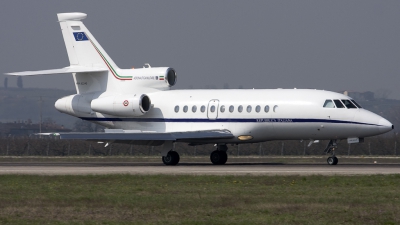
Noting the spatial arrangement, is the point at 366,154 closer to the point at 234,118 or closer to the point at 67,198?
the point at 234,118

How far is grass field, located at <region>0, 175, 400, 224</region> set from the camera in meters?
A: 17.4

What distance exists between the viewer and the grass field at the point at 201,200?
17.4 m

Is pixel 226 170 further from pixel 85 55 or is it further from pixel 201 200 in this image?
pixel 85 55

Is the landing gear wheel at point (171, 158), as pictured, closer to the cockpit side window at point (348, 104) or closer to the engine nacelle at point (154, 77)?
the engine nacelle at point (154, 77)

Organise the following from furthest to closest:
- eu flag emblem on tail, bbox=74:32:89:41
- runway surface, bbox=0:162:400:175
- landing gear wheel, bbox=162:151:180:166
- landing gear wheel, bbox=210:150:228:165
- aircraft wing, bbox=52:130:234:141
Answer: eu flag emblem on tail, bbox=74:32:89:41
landing gear wheel, bbox=210:150:228:165
landing gear wheel, bbox=162:151:180:166
aircraft wing, bbox=52:130:234:141
runway surface, bbox=0:162:400:175

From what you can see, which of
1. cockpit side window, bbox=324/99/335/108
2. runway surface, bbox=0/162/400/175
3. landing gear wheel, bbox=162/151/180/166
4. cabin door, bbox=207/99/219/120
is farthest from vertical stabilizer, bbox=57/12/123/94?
cockpit side window, bbox=324/99/335/108

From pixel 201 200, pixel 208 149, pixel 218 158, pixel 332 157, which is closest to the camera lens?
pixel 201 200

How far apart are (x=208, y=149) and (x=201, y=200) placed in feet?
137

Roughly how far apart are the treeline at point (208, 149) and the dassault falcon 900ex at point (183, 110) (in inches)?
581

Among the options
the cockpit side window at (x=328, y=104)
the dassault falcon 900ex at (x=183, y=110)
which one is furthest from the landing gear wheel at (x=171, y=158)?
the cockpit side window at (x=328, y=104)

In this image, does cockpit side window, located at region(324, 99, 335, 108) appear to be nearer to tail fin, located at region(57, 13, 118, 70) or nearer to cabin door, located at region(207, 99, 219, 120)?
cabin door, located at region(207, 99, 219, 120)

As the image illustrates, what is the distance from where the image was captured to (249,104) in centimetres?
4003

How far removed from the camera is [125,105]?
42562 mm

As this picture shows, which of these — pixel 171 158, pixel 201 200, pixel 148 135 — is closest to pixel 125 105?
pixel 148 135
